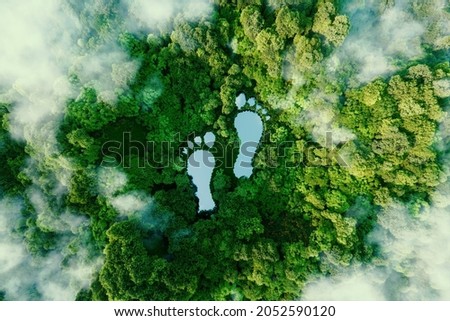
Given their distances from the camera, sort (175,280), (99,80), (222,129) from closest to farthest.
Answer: (175,280) → (99,80) → (222,129)

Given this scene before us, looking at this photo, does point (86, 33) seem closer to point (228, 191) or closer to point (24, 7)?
point (24, 7)

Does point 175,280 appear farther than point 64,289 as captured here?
No

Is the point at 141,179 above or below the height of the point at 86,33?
below

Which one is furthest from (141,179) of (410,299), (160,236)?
(410,299)

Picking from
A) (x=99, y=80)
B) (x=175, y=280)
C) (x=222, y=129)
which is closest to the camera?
(x=175, y=280)

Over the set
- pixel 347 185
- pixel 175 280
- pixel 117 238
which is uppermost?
pixel 347 185

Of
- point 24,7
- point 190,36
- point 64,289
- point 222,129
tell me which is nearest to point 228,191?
point 222,129
